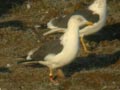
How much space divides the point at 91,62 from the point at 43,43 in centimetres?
170

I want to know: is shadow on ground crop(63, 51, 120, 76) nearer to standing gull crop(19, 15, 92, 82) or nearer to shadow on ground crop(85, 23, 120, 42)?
standing gull crop(19, 15, 92, 82)

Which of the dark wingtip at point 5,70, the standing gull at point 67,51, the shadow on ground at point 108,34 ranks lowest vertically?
the shadow on ground at point 108,34

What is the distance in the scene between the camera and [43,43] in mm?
12242

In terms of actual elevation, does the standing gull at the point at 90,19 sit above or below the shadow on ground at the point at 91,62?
above

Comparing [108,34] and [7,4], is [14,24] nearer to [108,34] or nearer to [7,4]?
[7,4]

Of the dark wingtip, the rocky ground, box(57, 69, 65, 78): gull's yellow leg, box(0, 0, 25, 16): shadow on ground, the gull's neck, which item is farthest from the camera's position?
box(0, 0, 25, 16): shadow on ground

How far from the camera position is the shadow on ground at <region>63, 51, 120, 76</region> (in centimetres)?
1045

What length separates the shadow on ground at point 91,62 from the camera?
10.5 meters

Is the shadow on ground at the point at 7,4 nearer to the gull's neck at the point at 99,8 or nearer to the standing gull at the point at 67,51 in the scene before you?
the gull's neck at the point at 99,8

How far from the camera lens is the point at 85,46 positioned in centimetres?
1215

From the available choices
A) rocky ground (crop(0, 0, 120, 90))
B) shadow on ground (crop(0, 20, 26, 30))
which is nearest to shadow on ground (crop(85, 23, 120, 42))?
rocky ground (crop(0, 0, 120, 90))

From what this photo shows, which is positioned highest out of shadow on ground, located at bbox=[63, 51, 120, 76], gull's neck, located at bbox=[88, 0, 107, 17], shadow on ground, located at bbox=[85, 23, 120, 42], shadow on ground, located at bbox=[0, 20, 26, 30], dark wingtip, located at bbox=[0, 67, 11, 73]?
gull's neck, located at bbox=[88, 0, 107, 17]

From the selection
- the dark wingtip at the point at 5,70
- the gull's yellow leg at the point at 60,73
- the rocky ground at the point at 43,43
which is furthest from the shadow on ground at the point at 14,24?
Result: the gull's yellow leg at the point at 60,73

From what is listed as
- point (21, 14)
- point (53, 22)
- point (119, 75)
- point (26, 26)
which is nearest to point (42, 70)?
point (119, 75)
